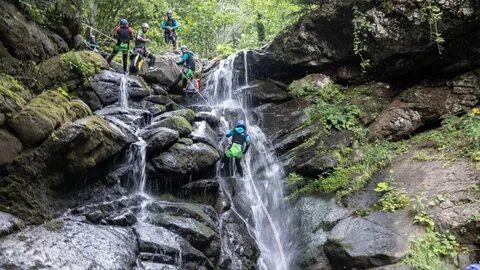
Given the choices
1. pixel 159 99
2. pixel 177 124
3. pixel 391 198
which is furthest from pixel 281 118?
pixel 391 198

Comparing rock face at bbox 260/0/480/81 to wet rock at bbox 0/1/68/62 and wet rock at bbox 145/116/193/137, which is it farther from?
wet rock at bbox 0/1/68/62

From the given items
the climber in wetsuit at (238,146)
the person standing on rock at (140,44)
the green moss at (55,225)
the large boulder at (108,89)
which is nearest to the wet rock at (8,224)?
the green moss at (55,225)

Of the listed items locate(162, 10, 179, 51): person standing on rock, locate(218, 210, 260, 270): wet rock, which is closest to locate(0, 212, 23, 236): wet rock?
locate(218, 210, 260, 270): wet rock

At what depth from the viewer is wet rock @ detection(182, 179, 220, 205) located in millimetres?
10102

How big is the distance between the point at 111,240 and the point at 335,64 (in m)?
10.2

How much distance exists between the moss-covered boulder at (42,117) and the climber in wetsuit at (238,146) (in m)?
4.19

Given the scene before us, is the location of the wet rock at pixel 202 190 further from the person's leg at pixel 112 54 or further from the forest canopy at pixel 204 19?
the forest canopy at pixel 204 19

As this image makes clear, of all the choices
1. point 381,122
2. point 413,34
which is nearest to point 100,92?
point 381,122

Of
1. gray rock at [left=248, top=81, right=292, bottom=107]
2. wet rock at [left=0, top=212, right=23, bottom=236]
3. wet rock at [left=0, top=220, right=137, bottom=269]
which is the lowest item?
wet rock at [left=0, top=220, right=137, bottom=269]

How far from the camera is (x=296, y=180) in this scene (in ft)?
38.6

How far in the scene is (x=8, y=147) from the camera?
23.9ft

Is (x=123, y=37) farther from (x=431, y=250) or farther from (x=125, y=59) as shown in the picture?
(x=431, y=250)

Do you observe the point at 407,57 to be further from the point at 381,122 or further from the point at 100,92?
the point at 100,92

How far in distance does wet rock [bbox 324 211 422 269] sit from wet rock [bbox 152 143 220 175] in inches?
143
